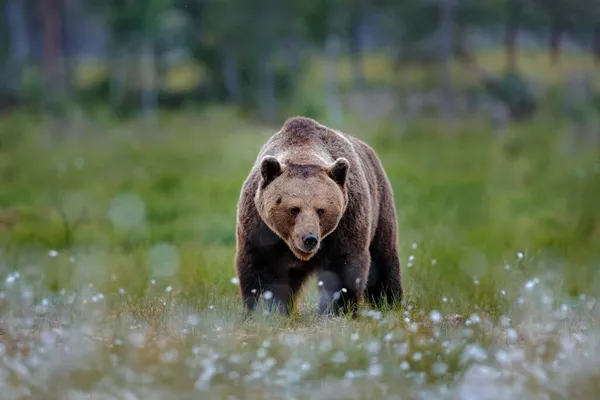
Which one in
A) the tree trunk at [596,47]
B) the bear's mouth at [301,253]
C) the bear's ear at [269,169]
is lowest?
the tree trunk at [596,47]

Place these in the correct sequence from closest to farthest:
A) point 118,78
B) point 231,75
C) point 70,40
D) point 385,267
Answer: point 385,267
point 231,75
point 118,78
point 70,40

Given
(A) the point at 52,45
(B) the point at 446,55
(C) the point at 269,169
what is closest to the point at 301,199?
(C) the point at 269,169

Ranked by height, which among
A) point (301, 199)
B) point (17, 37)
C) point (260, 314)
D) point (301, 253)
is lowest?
point (17, 37)

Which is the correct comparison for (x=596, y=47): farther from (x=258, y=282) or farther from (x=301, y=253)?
(x=301, y=253)

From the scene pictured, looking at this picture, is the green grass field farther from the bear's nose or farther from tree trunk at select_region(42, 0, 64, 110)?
tree trunk at select_region(42, 0, 64, 110)

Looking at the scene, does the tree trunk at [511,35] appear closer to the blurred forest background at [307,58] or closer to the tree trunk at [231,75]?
the blurred forest background at [307,58]

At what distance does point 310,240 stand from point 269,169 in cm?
68

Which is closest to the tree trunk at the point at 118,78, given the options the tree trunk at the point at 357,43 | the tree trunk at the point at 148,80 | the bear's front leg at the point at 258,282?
the tree trunk at the point at 148,80

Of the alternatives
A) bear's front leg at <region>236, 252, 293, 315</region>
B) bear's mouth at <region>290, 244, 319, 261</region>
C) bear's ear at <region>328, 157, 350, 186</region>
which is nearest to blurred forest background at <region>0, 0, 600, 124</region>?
bear's front leg at <region>236, 252, 293, 315</region>

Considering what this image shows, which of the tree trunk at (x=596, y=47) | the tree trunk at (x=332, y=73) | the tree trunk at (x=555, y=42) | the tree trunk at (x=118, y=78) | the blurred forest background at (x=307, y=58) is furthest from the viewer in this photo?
the tree trunk at (x=596, y=47)

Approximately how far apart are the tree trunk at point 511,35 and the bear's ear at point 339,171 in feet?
110

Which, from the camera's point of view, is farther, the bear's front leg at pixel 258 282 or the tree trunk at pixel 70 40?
the tree trunk at pixel 70 40

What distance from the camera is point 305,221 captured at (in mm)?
6520

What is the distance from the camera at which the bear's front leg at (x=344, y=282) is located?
23.6 ft
